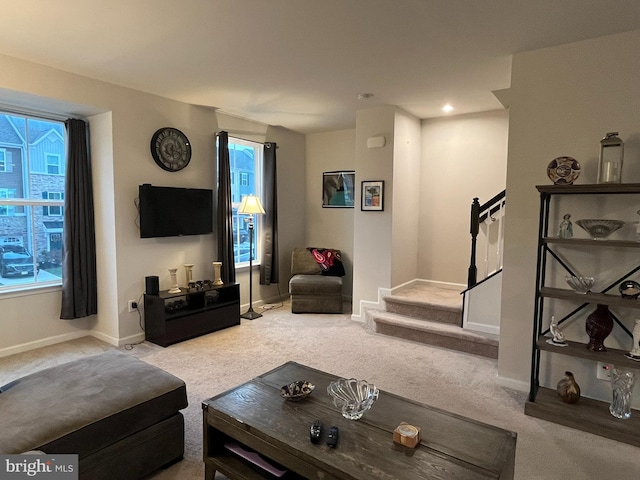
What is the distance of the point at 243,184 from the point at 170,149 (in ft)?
4.28

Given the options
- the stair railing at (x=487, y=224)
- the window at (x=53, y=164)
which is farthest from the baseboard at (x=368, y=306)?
the window at (x=53, y=164)

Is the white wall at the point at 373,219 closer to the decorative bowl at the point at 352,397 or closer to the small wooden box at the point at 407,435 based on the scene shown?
the decorative bowl at the point at 352,397

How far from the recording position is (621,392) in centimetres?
242

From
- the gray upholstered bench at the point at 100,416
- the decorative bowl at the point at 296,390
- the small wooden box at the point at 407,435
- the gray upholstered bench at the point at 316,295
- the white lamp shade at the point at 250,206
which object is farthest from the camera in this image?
the gray upholstered bench at the point at 316,295

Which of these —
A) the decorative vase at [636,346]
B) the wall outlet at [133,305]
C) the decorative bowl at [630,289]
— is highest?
the decorative bowl at [630,289]

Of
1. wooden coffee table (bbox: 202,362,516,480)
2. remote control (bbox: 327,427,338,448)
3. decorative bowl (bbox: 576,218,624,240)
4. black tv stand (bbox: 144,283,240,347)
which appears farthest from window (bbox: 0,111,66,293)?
decorative bowl (bbox: 576,218,624,240)

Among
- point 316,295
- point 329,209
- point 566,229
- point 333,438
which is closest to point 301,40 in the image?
point 566,229

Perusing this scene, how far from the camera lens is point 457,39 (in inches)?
103

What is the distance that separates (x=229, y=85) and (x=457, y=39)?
211 centimetres

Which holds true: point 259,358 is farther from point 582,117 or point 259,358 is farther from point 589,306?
point 582,117

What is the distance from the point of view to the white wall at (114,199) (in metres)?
3.53

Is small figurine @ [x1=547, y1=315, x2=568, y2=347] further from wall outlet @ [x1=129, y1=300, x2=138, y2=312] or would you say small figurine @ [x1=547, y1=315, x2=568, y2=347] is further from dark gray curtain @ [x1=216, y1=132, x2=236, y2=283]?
wall outlet @ [x1=129, y1=300, x2=138, y2=312]

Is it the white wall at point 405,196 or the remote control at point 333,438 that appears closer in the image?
the remote control at point 333,438

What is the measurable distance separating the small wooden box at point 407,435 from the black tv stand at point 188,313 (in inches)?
115
